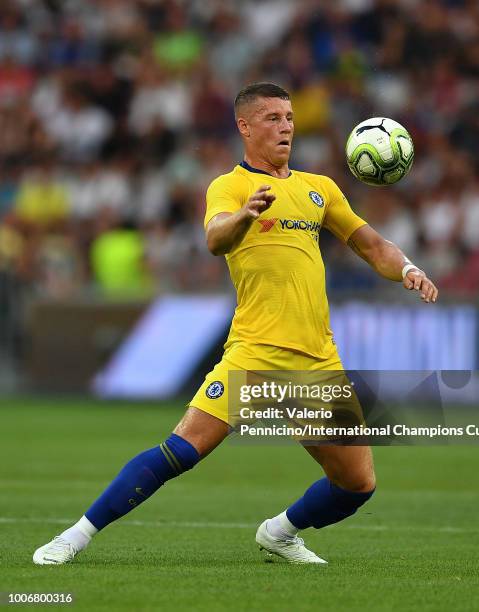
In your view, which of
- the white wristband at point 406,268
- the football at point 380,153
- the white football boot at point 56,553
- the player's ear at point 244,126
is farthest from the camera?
the football at point 380,153

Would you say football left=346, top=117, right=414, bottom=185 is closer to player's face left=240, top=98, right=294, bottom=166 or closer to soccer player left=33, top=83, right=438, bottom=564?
soccer player left=33, top=83, right=438, bottom=564

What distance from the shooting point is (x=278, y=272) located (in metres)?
7.05

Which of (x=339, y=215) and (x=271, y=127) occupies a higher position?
(x=271, y=127)

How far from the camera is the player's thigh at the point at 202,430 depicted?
6.85m

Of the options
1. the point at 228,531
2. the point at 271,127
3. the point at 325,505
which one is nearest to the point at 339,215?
the point at 271,127

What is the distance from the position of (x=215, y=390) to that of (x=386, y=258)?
3.91ft

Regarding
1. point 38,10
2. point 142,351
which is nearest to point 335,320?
point 142,351

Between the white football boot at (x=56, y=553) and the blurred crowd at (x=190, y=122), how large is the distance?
11439 millimetres

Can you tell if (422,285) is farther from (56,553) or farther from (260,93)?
(56,553)

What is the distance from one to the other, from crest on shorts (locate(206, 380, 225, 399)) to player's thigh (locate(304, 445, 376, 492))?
56 centimetres

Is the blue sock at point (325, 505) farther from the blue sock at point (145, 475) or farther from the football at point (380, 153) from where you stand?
the football at point (380, 153)

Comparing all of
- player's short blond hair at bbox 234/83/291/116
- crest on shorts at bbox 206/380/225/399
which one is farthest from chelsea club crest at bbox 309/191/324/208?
crest on shorts at bbox 206/380/225/399

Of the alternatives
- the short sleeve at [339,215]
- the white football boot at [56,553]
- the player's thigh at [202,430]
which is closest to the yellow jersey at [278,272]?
the short sleeve at [339,215]

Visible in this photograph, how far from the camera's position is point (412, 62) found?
21.2 m
